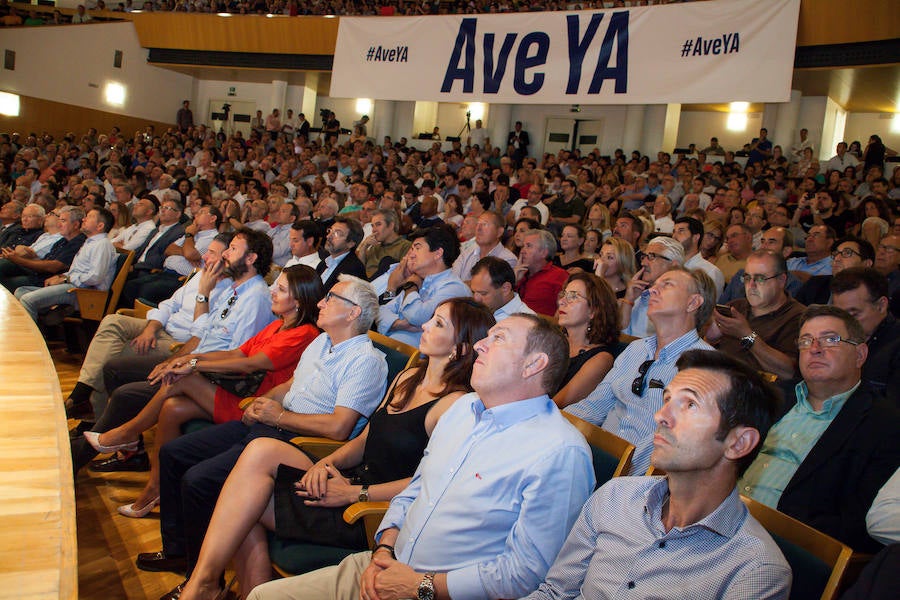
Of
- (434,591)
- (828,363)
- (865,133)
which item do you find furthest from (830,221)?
(865,133)

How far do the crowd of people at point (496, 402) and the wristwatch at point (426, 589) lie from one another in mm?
11

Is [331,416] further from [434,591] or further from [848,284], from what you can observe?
[848,284]

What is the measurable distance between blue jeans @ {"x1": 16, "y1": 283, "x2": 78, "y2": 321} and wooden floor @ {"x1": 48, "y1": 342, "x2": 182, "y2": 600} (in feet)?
7.22

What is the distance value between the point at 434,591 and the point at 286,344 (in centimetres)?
171

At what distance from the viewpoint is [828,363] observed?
2.14 m

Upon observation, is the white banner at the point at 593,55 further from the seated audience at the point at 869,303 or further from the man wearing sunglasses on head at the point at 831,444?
the man wearing sunglasses on head at the point at 831,444

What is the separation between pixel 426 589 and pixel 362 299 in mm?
1391

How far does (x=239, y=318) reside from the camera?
3596mm

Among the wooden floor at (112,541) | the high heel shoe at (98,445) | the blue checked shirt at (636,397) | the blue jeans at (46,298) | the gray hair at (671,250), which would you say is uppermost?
the gray hair at (671,250)

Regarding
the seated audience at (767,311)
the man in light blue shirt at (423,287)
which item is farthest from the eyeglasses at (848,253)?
the man in light blue shirt at (423,287)

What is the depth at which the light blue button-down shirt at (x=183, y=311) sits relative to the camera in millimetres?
4000

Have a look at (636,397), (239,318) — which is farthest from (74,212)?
(636,397)

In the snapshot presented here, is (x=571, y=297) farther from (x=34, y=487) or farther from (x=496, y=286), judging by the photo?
(x=34, y=487)

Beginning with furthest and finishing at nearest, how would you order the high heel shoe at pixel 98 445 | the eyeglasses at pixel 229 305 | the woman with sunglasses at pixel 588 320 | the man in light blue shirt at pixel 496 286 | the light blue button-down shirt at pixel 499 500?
the eyeglasses at pixel 229 305, the man in light blue shirt at pixel 496 286, the high heel shoe at pixel 98 445, the woman with sunglasses at pixel 588 320, the light blue button-down shirt at pixel 499 500
